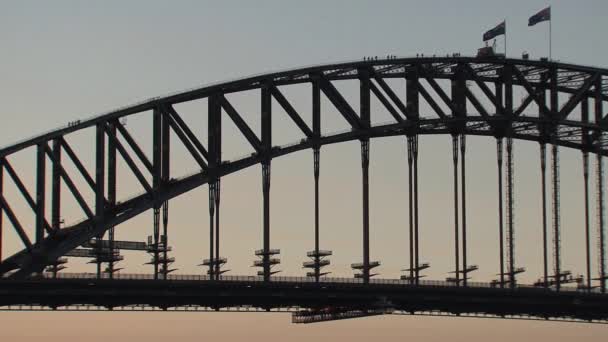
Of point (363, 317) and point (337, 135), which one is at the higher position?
point (337, 135)

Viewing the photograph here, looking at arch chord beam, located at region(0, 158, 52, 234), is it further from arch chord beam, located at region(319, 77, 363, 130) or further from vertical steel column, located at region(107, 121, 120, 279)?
arch chord beam, located at region(319, 77, 363, 130)

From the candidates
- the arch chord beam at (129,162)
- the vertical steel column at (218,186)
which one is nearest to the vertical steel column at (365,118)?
the vertical steel column at (218,186)

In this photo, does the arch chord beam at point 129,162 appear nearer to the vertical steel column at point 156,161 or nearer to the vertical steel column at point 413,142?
the vertical steel column at point 156,161

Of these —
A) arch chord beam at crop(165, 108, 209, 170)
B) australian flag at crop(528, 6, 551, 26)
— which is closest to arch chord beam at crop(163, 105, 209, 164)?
arch chord beam at crop(165, 108, 209, 170)

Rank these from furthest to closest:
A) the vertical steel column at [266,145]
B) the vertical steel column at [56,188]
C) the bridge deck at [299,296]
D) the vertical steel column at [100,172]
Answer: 1. the vertical steel column at [266,145]
2. the vertical steel column at [100,172]
3. the vertical steel column at [56,188]
4. the bridge deck at [299,296]

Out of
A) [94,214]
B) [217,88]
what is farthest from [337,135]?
[94,214]

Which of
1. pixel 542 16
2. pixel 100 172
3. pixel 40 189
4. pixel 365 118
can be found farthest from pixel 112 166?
pixel 542 16

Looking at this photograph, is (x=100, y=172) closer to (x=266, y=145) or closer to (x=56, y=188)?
(x=56, y=188)

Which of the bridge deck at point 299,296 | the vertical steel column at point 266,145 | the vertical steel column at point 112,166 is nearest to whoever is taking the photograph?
the bridge deck at point 299,296

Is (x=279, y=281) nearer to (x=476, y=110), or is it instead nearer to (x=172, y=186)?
(x=172, y=186)
